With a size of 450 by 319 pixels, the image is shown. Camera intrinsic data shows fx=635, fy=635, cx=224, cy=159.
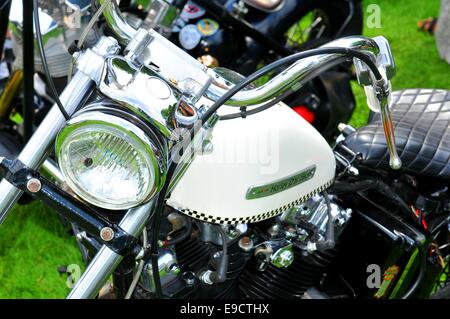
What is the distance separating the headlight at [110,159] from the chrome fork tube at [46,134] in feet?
0.20

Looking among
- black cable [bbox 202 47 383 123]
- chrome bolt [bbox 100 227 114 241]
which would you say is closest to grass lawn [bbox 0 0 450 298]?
chrome bolt [bbox 100 227 114 241]

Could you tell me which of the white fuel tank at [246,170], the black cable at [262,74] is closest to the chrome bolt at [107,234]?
the black cable at [262,74]

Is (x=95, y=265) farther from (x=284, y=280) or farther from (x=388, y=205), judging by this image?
(x=388, y=205)

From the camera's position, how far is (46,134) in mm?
1119

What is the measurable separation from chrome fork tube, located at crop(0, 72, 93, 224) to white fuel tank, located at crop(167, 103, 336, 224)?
314mm

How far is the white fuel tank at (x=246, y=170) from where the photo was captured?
53.2 inches

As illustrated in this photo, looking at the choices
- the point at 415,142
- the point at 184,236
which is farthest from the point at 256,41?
the point at 184,236

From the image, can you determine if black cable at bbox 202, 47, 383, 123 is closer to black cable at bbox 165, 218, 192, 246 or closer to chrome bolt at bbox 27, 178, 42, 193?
chrome bolt at bbox 27, 178, 42, 193

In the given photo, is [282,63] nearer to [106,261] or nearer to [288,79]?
[288,79]

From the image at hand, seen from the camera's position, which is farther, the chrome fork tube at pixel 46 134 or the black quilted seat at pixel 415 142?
the black quilted seat at pixel 415 142

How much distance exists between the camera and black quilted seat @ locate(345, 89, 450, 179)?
174cm

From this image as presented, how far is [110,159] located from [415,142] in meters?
1.02

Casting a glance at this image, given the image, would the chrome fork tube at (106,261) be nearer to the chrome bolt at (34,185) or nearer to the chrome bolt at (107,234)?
the chrome bolt at (107,234)

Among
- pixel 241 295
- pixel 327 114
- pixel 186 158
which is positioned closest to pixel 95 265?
pixel 186 158
